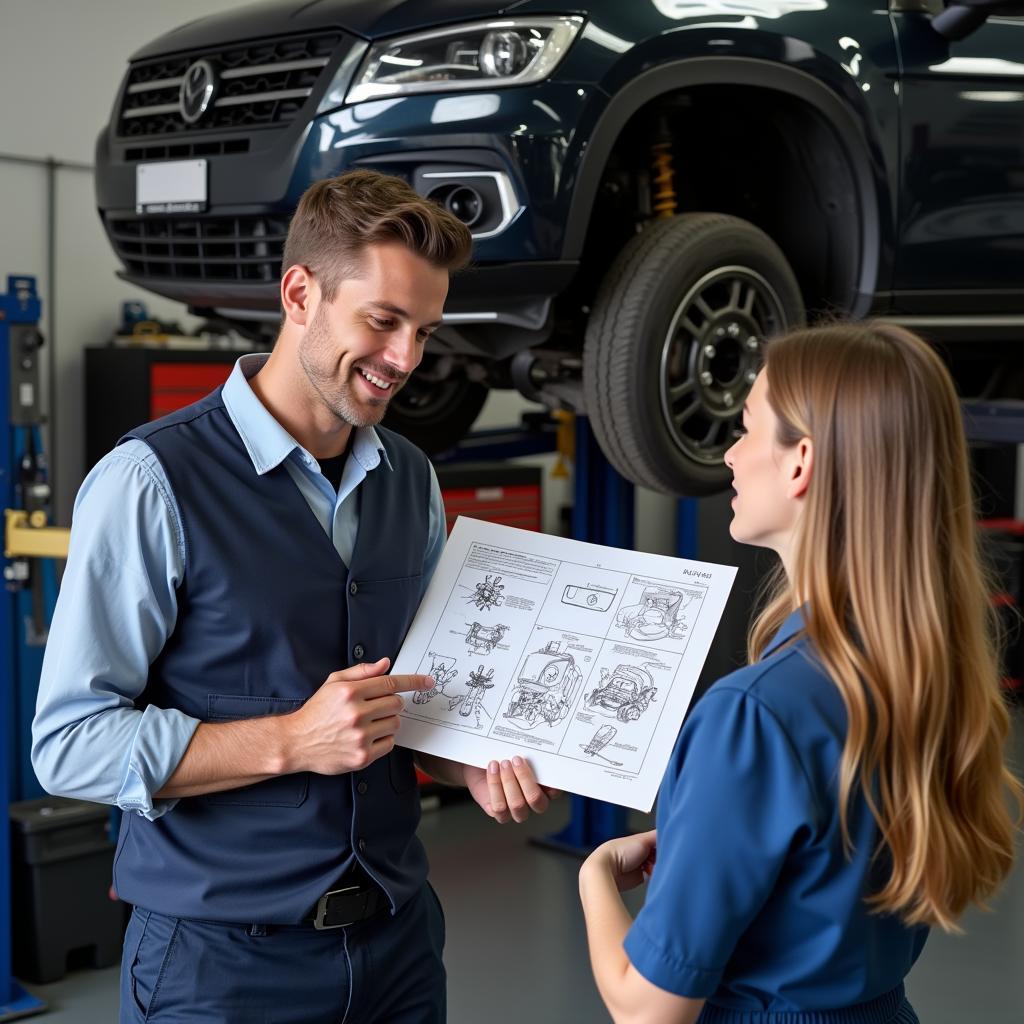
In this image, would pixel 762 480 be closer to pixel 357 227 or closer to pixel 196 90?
pixel 357 227

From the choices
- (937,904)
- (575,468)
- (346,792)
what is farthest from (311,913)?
(575,468)

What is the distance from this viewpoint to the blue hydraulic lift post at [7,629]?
322 cm

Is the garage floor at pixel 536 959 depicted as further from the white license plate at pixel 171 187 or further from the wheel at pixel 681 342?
the white license plate at pixel 171 187

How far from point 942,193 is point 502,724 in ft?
7.23

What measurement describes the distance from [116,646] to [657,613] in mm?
580

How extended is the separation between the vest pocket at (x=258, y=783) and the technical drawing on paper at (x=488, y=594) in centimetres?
24

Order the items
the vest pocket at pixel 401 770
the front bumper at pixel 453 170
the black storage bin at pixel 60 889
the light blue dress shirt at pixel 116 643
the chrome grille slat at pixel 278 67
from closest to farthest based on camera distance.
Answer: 1. the light blue dress shirt at pixel 116 643
2. the vest pocket at pixel 401 770
3. the front bumper at pixel 453 170
4. the chrome grille slat at pixel 278 67
5. the black storage bin at pixel 60 889

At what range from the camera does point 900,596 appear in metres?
1.08

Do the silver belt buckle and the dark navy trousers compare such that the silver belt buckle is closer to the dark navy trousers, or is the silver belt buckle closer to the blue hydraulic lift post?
the dark navy trousers

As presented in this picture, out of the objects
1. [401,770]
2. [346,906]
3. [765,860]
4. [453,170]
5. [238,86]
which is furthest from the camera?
[238,86]

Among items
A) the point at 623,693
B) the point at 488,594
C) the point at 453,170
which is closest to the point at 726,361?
the point at 453,170

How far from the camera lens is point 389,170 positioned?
2.77 metres

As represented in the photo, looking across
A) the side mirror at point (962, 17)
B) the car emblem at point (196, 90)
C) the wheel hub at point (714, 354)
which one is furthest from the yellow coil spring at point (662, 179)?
the car emblem at point (196, 90)

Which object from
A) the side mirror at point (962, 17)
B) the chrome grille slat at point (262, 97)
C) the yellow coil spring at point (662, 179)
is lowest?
the yellow coil spring at point (662, 179)
